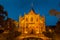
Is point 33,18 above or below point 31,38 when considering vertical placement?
above

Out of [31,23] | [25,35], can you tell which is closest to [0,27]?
[25,35]

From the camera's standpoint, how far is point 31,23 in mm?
44625

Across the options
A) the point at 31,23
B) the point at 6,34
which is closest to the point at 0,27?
the point at 6,34

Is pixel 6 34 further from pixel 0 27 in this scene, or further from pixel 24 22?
pixel 24 22

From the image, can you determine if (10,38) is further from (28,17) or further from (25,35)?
(28,17)

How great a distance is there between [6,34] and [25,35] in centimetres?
885

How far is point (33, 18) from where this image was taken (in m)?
45.1

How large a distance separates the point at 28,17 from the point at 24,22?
175cm

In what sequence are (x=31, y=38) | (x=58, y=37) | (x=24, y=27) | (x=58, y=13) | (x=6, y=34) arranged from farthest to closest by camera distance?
(x=24, y=27) → (x=31, y=38) → (x=58, y=13) → (x=6, y=34) → (x=58, y=37)

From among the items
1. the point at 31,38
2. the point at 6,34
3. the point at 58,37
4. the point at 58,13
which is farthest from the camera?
the point at 31,38

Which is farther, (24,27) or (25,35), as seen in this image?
(24,27)

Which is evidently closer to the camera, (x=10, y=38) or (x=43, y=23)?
(x=10, y=38)

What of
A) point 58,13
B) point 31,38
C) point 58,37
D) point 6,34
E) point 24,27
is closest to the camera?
point 58,37

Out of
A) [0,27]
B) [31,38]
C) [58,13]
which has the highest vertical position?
[58,13]
